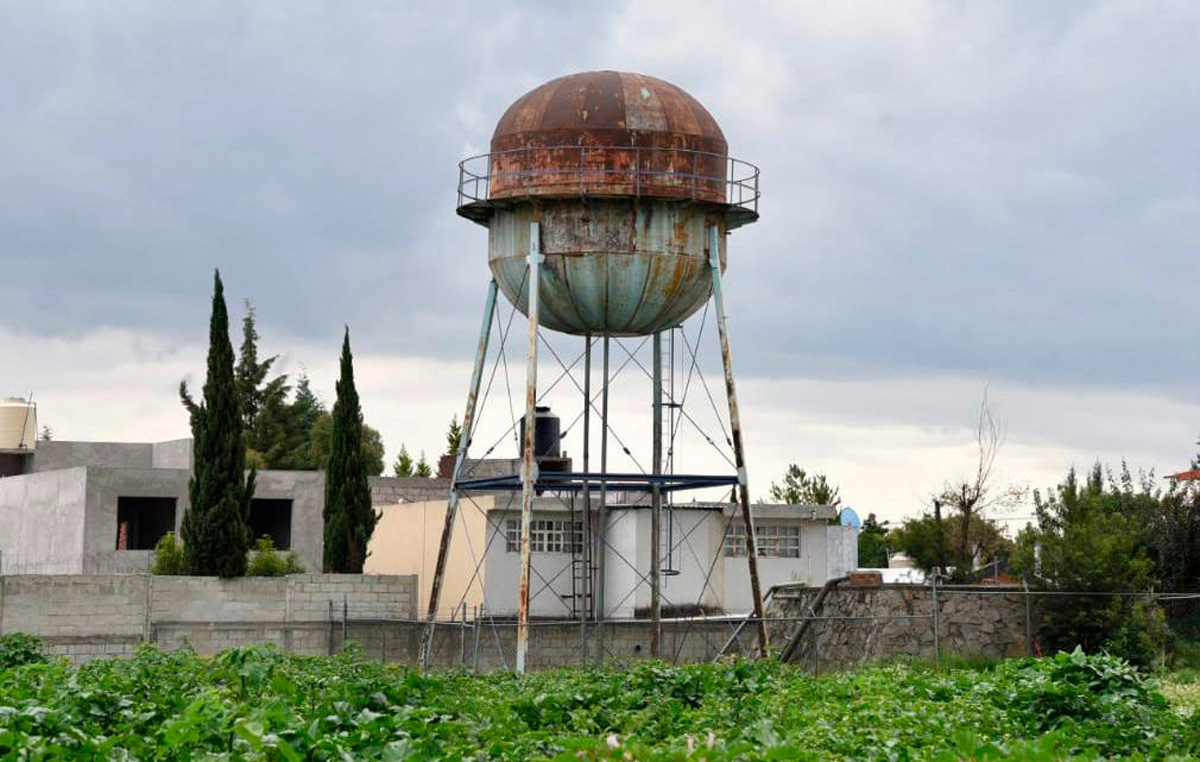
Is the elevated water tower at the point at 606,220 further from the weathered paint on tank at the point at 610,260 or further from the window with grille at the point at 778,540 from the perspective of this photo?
the window with grille at the point at 778,540

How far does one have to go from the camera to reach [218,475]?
4100cm

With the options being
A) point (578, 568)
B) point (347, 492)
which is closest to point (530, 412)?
point (578, 568)

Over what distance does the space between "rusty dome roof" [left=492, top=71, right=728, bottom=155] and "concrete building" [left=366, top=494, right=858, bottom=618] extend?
9.05m

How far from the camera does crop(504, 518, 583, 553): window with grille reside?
42.8 meters

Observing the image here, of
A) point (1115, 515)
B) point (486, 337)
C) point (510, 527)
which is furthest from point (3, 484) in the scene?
point (1115, 515)

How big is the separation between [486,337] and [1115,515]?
13.1 metres

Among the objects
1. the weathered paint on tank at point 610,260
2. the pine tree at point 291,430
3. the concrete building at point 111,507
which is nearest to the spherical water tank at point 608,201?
the weathered paint on tank at point 610,260

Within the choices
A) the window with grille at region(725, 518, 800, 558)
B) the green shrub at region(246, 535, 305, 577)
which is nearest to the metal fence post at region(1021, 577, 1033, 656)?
the window with grille at region(725, 518, 800, 558)

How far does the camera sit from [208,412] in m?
41.0

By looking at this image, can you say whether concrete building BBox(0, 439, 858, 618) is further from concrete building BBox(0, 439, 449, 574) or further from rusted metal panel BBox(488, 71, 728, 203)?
rusted metal panel BBox(488, 71, 728, 203)

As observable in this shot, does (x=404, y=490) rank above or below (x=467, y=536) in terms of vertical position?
above

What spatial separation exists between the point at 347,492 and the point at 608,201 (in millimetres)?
12642

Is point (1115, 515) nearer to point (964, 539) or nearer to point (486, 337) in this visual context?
point (486, 337)

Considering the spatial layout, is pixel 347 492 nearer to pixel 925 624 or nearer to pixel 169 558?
pixel 169 558
